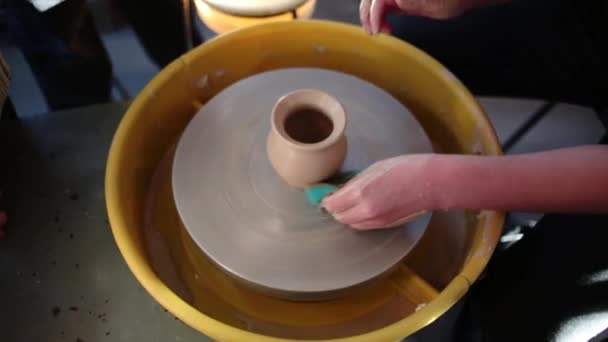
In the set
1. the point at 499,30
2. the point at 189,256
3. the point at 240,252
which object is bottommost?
the point at 189,256

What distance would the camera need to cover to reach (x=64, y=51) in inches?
65.2

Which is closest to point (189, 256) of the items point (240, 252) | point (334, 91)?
point (240, 252)

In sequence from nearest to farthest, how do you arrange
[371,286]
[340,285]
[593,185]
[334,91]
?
[593,185], [340,285], [371,286], [334,91]

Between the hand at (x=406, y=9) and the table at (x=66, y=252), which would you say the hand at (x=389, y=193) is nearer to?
the hand at (x=406, y=9)

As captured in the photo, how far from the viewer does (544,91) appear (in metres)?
1.32

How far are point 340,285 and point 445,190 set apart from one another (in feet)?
0.83

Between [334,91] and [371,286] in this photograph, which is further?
[334,91]

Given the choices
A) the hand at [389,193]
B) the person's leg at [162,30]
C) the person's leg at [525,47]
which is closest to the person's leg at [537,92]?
the person's leg at [525,47]

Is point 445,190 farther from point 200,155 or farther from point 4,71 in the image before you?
point 4,71

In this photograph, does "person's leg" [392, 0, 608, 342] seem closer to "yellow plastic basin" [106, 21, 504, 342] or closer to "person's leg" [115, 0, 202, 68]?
"yellow plastic basin" [106, 21, 504, 342]

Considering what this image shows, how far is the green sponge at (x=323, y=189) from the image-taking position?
3.42ft

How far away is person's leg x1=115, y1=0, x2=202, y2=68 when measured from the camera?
76.7 inches

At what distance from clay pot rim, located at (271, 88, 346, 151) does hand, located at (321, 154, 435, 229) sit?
91mm

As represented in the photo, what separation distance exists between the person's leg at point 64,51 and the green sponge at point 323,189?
1.00 m
